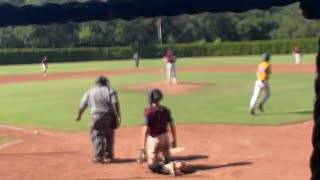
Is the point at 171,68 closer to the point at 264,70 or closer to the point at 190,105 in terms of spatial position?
the point at 190,105

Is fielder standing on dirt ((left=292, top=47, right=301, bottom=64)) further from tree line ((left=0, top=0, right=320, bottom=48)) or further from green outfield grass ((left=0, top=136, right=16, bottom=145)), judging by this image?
tree line ((left=0, top=0, right=320, bottom=48))

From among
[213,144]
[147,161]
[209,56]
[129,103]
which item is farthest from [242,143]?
[209,56]

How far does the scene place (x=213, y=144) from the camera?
526 inches

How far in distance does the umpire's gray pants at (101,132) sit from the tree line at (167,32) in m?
67.7

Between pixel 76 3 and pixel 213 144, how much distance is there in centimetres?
1134

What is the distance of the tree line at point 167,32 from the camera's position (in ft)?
267

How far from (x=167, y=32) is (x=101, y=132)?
7490cm

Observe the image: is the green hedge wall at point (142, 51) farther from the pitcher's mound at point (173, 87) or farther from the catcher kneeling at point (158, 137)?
the catcher kneeling at point (158, 137)

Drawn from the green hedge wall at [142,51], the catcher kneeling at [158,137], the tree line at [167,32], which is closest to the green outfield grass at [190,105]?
the catcher kneeling at [158,137]

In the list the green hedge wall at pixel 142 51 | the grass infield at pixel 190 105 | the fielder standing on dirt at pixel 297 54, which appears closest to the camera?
the grass infield at pixel 190 105

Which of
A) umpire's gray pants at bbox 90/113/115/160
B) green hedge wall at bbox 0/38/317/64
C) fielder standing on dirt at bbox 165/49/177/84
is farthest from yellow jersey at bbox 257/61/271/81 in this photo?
green hedge wall at bbox 0/38/317/64

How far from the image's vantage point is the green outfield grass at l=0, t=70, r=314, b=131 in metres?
17.5

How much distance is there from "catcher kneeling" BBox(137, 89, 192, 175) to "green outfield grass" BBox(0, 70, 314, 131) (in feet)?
20.0

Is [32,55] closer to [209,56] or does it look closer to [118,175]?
[209,56]
